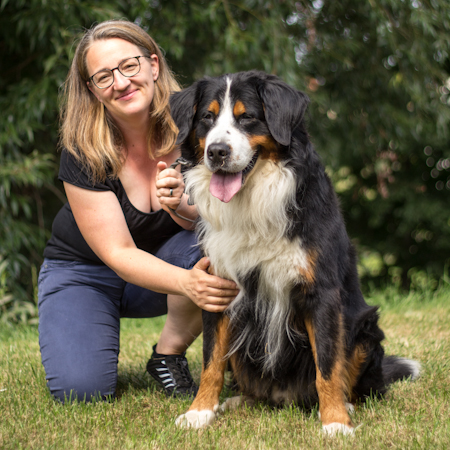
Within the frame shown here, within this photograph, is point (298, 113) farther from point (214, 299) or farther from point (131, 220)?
point (131, 220)

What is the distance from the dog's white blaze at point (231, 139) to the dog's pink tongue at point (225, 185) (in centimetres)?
4

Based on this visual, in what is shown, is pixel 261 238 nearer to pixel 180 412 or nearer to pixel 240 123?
pixel 240 123

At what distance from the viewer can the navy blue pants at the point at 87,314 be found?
236 centimetres

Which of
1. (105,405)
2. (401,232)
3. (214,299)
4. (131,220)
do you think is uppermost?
(131,220)

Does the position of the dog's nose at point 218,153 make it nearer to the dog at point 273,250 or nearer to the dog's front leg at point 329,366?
the dog at point 273,250

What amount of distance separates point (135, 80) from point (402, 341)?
220 cm

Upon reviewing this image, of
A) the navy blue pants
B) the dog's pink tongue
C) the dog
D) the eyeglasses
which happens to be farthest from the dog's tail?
the eyeglasses

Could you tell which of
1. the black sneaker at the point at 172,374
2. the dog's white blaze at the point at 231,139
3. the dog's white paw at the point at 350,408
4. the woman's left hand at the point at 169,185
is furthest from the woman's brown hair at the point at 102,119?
the dog's white paw at the point at 350,408

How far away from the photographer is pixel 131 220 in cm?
251

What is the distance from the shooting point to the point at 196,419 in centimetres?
202

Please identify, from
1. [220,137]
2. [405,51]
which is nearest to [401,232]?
[405,51]

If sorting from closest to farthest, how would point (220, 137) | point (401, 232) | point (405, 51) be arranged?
point (220, 137), point (405, 51), point (401, 232)

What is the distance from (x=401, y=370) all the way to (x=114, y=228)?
1.50 m

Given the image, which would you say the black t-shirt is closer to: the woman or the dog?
the woman
